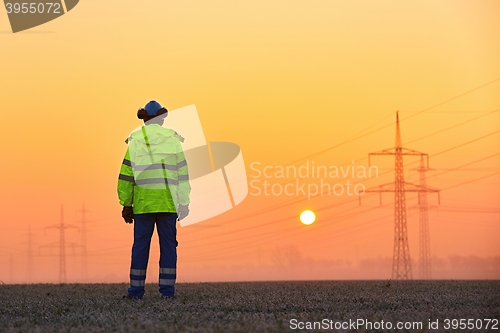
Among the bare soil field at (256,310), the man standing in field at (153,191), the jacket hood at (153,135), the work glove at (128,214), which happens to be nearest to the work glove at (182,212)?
the man standing in field at (153,191)

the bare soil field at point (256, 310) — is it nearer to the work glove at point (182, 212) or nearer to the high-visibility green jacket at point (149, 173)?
the work glove at point (182, 212)

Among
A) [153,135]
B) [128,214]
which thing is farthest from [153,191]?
[153,135]

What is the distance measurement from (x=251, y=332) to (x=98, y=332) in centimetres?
142

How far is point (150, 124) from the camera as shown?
12617mm

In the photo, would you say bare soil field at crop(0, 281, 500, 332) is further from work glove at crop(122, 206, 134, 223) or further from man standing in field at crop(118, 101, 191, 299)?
work glove at crop(122, 206, 134, 223)

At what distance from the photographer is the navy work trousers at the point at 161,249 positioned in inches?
497

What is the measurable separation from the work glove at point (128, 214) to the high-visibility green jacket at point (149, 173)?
0.09 m

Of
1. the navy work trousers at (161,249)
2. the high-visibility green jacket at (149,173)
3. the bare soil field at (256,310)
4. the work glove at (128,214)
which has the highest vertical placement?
the high-visibility green jacket at (149,173)

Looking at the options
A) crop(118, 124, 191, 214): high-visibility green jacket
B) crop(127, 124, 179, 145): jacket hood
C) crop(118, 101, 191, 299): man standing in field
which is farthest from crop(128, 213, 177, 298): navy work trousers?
crop(127, 124, 179, 145): jacket hood

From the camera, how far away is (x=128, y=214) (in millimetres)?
12680

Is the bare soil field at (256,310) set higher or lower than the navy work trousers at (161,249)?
lower

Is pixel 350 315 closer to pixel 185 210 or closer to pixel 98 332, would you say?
pixel 98 332

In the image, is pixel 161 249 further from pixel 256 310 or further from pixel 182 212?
pixel 256 310

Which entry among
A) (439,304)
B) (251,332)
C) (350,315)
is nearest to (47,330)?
(251,332)
